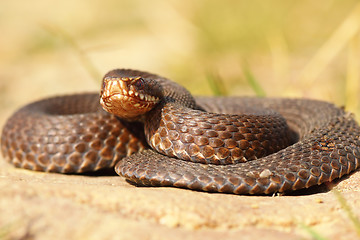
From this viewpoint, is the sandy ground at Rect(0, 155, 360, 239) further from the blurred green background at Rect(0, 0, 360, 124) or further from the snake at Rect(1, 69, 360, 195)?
the blurred green background at Rect(0, 0, 360, 124)

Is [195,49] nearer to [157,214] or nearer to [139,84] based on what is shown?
[139,84]

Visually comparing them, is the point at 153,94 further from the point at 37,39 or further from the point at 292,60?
the point at 37,39

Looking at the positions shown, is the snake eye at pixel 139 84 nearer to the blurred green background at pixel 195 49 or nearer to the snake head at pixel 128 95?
the snake head at pixel 128 95

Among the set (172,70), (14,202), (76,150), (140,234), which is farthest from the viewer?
(172,70)

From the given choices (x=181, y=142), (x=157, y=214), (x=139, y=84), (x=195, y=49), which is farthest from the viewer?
(x=195, y=49)

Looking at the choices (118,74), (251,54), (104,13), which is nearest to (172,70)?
(251,54)

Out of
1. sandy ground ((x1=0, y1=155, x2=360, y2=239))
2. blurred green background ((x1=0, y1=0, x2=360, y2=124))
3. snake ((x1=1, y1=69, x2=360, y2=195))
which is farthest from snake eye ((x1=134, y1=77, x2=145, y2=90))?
blurred green background ((x1=0, y1=0, x2=360, y2=124))

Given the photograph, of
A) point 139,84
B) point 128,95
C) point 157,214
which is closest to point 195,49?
point 139,84

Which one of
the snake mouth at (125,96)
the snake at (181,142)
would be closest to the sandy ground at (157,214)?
the snake at (181,142)
